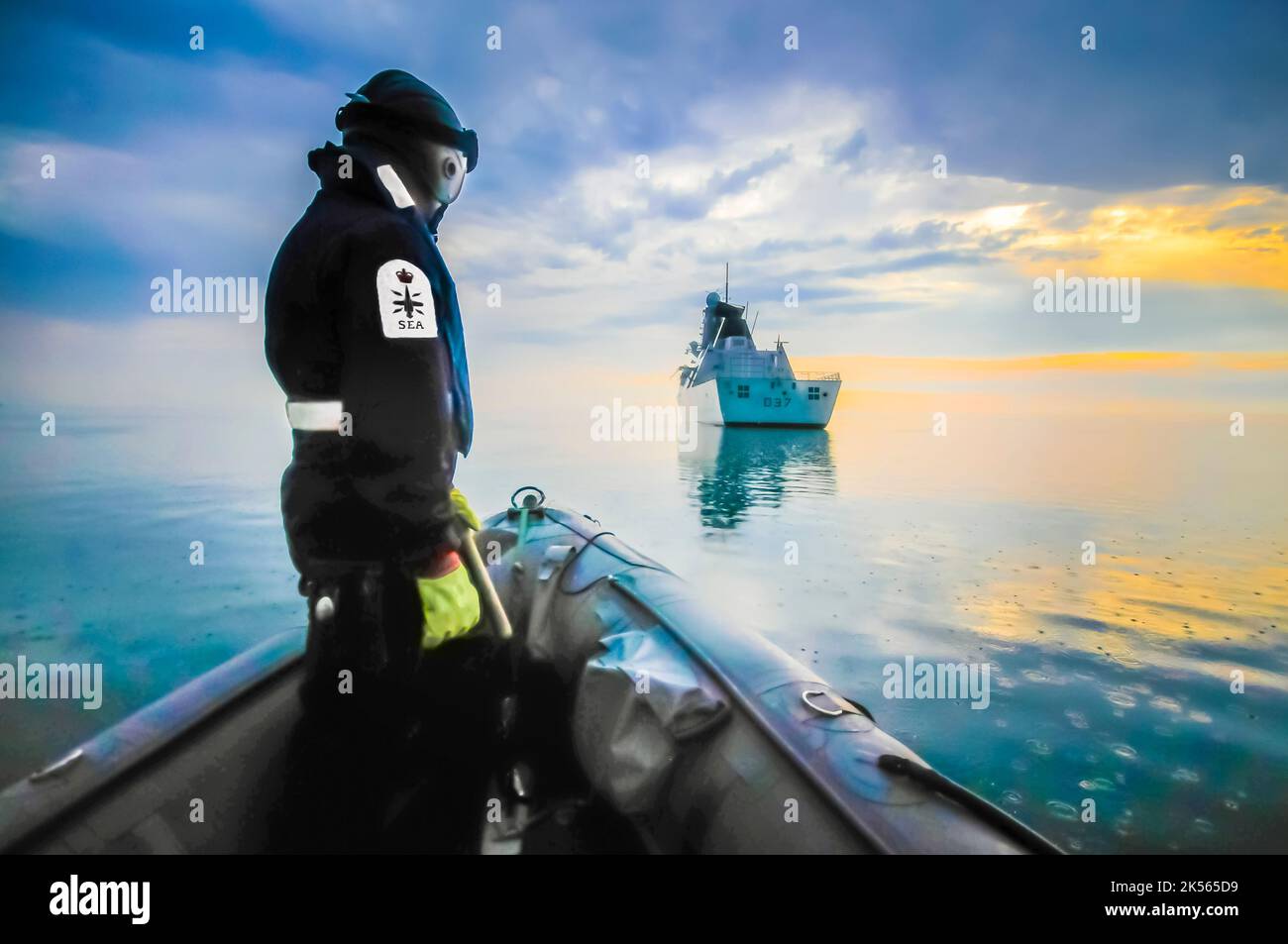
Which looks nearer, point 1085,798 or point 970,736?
point 1085,798

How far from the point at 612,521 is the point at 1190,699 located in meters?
11.4

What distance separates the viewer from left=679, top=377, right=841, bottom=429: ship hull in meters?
33.4

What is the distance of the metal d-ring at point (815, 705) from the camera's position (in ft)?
5.97

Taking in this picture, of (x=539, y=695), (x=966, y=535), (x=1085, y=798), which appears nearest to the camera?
(x=539, y=695)

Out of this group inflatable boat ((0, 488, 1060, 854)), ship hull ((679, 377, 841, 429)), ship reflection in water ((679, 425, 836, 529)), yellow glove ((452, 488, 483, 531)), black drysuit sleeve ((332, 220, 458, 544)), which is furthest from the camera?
ship hull ((679, 377, 841, 429))

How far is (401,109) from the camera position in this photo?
4.94 ft

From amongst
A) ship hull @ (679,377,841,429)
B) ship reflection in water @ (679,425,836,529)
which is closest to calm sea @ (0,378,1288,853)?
ship reflection in water @ (679,425,836,529)

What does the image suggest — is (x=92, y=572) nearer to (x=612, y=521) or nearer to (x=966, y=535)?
(x=612, y=521)

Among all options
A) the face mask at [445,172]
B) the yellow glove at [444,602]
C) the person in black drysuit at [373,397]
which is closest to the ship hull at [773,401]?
the face mask at [445,172]

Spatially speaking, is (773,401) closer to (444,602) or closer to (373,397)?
(444,602)

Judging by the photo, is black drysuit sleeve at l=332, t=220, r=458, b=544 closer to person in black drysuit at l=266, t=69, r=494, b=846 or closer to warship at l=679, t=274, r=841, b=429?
person in black drysuit at l=266, t=69, r=494, b=846

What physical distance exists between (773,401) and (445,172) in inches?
1318

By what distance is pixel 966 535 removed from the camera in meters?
11.0
